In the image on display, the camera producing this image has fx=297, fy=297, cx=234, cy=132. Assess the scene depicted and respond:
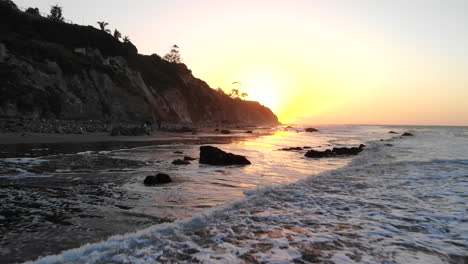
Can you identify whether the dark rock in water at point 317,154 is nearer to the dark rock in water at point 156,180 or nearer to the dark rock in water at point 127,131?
the dark rock in water at point 156,180

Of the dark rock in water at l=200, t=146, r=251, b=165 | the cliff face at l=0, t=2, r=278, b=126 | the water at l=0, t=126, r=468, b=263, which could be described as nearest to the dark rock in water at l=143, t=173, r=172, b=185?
the water at l=0, t=126, r=468, b=263

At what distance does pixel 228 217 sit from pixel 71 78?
1448 inches

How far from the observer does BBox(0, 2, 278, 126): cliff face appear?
98.3 ft

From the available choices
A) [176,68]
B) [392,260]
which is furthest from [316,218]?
[176,68]

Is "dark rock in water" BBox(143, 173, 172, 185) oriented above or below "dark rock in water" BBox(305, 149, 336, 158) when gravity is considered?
above

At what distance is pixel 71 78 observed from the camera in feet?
120

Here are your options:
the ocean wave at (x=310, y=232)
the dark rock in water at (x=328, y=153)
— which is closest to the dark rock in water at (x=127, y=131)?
the dark rock in water at (x=328, y=153)

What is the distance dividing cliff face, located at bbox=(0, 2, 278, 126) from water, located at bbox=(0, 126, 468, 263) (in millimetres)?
21591

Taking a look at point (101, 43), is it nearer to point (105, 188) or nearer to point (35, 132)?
point (35, 132)

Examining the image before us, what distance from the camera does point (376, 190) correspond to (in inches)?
398

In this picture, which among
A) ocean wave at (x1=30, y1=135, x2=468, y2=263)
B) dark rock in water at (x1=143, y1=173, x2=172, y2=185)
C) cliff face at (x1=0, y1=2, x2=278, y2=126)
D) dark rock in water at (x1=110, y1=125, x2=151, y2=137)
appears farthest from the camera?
cliff face at (x1=0, y1=2, x2=278, y2=126)

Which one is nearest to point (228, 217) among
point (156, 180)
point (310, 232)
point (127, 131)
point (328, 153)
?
point (310, 232)

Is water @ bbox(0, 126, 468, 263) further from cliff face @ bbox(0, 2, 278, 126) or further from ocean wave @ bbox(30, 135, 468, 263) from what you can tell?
cliff face @ bbox(0, 2, 278, 126)

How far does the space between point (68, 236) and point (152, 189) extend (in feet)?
13.1
